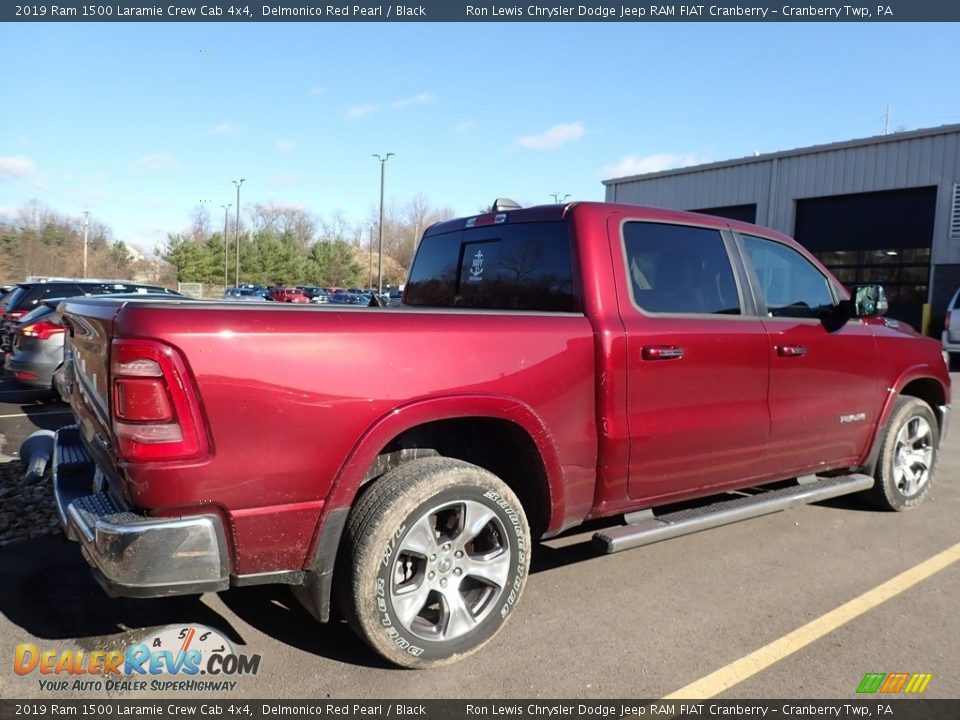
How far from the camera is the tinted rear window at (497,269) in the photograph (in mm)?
3529

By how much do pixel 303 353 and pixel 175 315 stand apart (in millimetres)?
431

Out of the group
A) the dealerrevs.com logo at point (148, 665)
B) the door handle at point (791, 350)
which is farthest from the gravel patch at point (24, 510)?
the door handle at point (791, 350)

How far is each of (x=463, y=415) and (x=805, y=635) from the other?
191 centimetres

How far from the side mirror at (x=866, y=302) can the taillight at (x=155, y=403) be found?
156 inches

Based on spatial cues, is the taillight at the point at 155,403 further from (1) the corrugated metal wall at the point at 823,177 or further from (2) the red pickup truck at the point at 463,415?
(1) the corrugated metal wall at the point at 823,177

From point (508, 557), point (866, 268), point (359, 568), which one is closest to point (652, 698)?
point (508, 557)

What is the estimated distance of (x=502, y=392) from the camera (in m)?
2.95

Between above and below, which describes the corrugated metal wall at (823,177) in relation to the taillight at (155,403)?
above

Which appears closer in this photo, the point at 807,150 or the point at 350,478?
the point at 350,478

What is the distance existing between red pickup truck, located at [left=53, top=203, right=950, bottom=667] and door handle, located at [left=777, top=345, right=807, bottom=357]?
3 cm

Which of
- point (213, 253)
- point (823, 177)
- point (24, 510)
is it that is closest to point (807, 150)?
point (823, 177)

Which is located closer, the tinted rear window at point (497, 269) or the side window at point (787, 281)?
the tinted rear window at point (497, 269)

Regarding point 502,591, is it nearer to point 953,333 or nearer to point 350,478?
point 350,478

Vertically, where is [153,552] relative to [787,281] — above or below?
below
